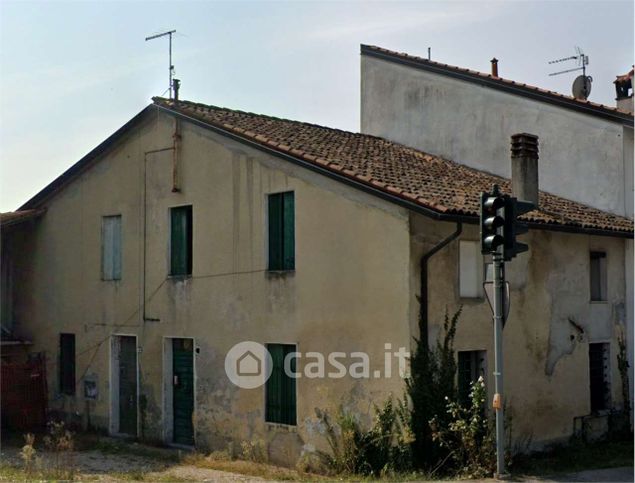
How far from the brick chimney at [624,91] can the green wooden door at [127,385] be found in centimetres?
1210

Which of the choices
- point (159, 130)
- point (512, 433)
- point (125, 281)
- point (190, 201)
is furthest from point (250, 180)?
point (512, 433)

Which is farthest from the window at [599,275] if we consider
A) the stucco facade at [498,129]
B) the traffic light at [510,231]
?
the traffic light at [510,231]

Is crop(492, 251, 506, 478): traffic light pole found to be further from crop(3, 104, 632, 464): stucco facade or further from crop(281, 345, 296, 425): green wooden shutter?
crop(281, 345, 296, 425): green wooden shutter

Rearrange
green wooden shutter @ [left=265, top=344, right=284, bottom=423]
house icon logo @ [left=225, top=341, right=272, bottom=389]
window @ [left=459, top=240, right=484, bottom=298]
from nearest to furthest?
1. window @ [left=459, top=240, right=484, bottom=298]
2. green wooden shutter @ [left=265, top=344, right=284, bottom=423]
3. house icon logo @ [left=225, top=341, right=272, bottom=389]

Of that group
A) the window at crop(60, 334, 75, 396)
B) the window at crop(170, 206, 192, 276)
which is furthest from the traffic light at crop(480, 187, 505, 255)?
the window at crop(60, 334, 75, 396)

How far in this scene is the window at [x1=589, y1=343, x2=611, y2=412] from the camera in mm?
16047

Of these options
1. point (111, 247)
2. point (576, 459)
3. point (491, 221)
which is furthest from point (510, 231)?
point (111, 247)

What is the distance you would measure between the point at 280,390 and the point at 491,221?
18.0ft

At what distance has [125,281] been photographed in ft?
57.7

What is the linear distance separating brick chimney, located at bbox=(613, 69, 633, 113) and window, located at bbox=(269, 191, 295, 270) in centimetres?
884

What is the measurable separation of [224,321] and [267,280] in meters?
1.35

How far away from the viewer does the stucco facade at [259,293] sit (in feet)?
43.5

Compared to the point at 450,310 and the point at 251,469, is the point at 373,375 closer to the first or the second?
the point at 450,310

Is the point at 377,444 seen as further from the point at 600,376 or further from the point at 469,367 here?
the point at 600,376
